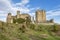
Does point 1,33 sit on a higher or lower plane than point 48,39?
higher

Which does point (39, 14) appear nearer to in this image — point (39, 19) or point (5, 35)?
point (39, 19)

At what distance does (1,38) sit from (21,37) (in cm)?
215

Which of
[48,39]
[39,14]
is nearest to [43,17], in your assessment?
[39,14]

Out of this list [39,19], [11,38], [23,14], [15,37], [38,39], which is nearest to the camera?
[11,38]

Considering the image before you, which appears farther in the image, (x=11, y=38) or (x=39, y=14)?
(x=39, y=14)

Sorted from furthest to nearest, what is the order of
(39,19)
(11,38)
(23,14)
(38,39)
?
1. (23,14)
2. (39,19)
3. (38,39)
4. (11,38)

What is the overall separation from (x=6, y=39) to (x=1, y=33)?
0.56 meters

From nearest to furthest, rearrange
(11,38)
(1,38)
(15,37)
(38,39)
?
(1,38) < (11,38) < (15,37) < (38,39)

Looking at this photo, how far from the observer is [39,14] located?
2726 inches

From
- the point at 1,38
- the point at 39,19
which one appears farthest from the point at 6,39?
the point at 39,19

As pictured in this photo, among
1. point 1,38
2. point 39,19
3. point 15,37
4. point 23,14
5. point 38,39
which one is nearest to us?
point 1,38

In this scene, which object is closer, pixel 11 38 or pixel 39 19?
pixel 11 38

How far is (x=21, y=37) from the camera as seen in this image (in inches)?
404

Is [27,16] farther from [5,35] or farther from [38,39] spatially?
[5,35]
